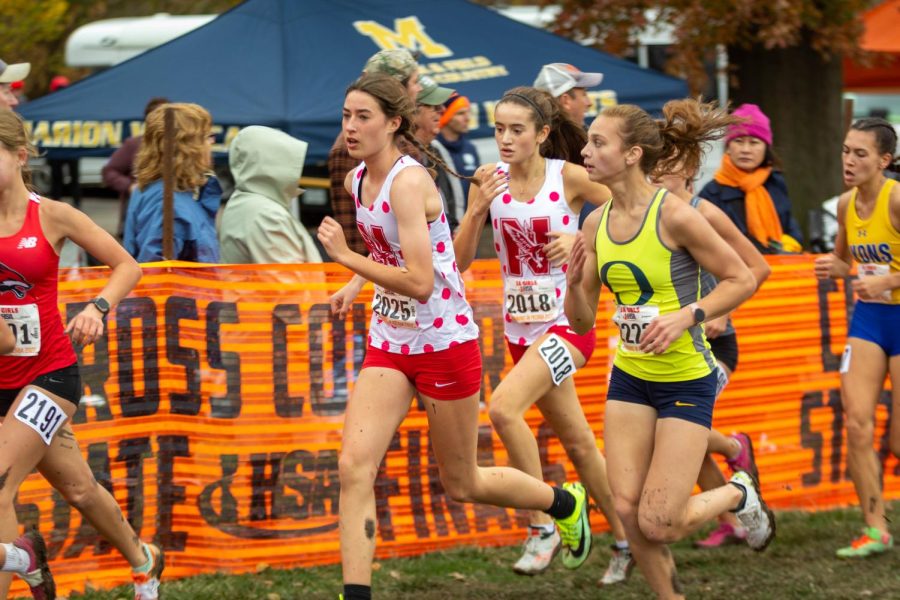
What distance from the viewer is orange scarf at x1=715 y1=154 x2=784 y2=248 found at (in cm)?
800

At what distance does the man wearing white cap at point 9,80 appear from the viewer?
6.75m

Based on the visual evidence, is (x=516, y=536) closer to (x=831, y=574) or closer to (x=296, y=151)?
(x=831, y=574)

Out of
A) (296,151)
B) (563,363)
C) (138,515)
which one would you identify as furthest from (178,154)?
(563,363)

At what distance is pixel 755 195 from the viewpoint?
8.02 meters

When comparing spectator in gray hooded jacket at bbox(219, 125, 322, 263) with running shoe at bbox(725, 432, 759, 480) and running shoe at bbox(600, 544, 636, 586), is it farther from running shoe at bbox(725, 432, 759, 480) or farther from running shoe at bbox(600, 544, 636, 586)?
running shoe at bbox(725, 432, 759, 480)

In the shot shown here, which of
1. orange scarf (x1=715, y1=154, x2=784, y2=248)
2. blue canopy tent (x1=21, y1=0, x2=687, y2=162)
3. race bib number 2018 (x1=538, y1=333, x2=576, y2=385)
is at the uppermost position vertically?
blue canopy tent (x1=21, y1=0, x2=687, y2=162)

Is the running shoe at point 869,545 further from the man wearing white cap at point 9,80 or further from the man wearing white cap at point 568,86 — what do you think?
the man wearing white cap at point 9,80

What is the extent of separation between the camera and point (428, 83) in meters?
6.95

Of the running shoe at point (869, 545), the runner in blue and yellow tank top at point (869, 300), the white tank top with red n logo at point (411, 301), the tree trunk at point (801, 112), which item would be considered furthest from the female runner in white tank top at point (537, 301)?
the tree trunk at point (801, 112)

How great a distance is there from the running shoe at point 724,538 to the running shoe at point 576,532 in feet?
3.42

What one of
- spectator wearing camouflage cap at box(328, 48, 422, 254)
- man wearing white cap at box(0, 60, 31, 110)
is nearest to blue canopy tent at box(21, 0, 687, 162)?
man wearing white cap at box(0, 60, 31, 110)

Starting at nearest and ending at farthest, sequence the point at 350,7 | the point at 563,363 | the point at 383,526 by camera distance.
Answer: the point at 563,363
the point at 383,526
the point at 350,7

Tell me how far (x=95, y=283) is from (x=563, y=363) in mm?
2170

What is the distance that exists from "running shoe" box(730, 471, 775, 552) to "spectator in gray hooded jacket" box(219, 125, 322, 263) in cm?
262
